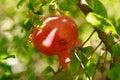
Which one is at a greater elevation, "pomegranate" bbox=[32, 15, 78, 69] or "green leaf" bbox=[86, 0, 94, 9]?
"green leaf" bbox=[86, 0, 94, 9]

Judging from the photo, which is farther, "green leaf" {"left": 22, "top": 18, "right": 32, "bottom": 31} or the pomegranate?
"green leaf" {"left": 22, "top": 18, "right": 32, "bottom": 31}

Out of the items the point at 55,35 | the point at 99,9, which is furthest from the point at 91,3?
the point at 55,35

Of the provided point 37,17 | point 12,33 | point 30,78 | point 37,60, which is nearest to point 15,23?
point 12,33

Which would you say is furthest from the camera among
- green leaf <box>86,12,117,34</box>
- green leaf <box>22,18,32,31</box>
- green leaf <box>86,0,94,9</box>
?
green leaf <box>22,18,32,31</box>

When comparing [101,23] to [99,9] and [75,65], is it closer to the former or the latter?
[99,9]

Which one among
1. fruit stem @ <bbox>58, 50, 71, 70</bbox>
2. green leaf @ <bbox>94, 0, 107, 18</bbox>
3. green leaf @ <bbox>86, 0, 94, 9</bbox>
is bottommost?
fruit stem @ <bbox>58, 50, 71, 70</bbox>

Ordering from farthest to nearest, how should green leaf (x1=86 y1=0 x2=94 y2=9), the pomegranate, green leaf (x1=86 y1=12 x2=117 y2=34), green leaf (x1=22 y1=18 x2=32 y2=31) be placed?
green leaf (x1=22 y1=18 x2=32 y2=31) → green leaf (x1=86 y1=0 x2=94 y2=9) → the pomegranate → green leaf (x1=86 y1=12 x2=117 y2=34)

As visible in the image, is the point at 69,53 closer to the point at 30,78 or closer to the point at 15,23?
the point at 30,78

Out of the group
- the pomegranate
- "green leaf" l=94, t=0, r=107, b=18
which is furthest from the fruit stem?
"green leaf" l=94, t=0, r=107, b=18

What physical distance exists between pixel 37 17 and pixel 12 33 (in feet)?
4.68

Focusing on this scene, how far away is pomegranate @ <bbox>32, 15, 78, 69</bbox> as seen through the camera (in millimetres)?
1271

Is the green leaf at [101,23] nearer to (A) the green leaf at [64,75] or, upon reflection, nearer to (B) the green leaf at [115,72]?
(B) the green leaf at [115,72]

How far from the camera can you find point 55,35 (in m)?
1.27

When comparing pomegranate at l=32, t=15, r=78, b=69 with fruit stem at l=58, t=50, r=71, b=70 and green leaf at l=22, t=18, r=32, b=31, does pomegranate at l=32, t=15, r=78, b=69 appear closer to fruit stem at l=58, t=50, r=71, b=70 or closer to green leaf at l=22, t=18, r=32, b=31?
fruit stem at l=58, t=50, r=71, b=70
